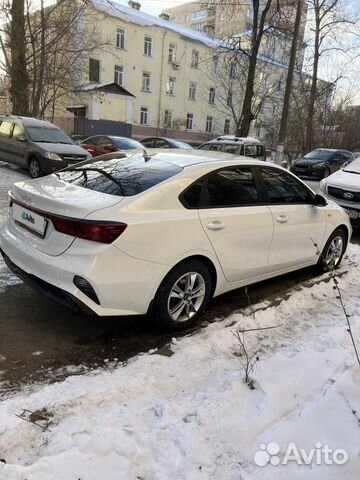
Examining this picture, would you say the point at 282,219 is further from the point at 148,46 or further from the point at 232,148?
the point at 148,46

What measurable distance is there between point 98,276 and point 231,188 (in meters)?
1.73

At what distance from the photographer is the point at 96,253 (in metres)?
3.22

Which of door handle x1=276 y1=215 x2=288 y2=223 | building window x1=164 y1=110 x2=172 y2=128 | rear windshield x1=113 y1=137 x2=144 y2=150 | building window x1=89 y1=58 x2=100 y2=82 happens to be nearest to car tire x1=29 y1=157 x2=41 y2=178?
rear windshield x1=113 y1=137 x2=144 y2=150

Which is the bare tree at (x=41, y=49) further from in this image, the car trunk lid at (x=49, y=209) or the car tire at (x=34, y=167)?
the car trunk lid at (x=49, y=209)

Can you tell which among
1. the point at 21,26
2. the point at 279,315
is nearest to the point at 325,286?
the point at 279,315

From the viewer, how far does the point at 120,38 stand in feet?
121

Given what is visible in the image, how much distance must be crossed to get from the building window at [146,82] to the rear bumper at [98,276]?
37.9 meters

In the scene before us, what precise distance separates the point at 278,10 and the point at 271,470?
16.7 metres

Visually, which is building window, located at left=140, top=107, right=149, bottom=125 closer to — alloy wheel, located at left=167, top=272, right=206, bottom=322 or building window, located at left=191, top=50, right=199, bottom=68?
building window, located at left=191, top=50, right=199, bottom=68

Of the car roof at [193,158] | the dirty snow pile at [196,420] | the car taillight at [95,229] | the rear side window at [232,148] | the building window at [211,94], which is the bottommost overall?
Result: the dirty snow pile at [196,420]

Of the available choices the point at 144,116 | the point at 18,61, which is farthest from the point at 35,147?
the point at 144,116

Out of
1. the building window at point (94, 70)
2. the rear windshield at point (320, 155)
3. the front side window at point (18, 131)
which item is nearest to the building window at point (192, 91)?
the building window at point (94, 70)

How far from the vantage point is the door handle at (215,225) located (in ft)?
12.9

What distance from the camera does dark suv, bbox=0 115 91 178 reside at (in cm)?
1145
